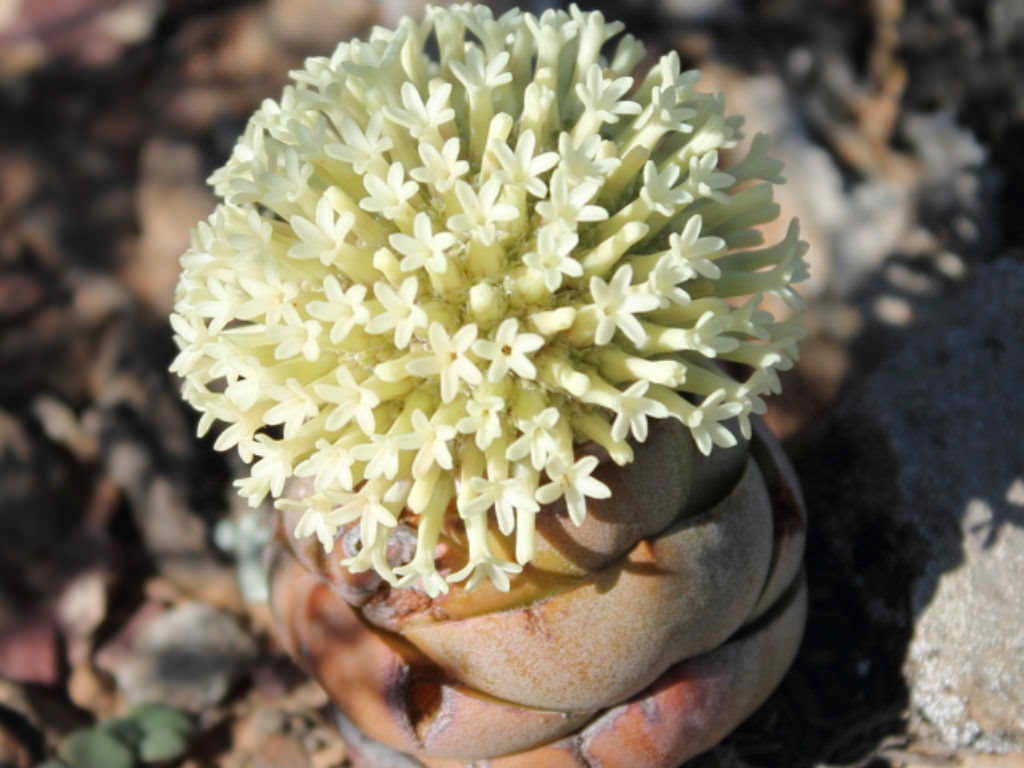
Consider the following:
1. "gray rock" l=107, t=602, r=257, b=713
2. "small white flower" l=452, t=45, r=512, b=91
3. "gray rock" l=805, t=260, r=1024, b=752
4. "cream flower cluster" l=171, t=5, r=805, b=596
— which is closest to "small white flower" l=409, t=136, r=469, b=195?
"cream flower cluster" l=171, t=5, r=805, b=596

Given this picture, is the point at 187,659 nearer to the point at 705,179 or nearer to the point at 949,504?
the point at 705,179

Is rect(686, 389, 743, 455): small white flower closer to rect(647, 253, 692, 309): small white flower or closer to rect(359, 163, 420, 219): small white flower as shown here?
rect(647, 253, 692, 309): small white flower

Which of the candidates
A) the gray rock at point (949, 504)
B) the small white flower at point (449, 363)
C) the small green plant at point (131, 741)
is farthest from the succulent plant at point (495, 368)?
the small green plant at point (131, 741)

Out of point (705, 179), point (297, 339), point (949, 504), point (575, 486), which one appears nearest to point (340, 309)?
point (297, 339)

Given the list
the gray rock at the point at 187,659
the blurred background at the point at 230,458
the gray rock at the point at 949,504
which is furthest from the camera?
the gray rock at the point at 187,659

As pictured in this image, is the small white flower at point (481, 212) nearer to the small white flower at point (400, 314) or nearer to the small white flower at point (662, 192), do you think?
the small white flower at point (400, 314)

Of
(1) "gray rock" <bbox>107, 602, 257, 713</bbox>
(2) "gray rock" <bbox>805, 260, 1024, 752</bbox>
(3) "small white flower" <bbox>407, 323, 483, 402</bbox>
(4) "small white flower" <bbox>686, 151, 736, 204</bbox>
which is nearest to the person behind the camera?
(3) "small white flower" <bbox>407, 323, 483, 402</bbox>
